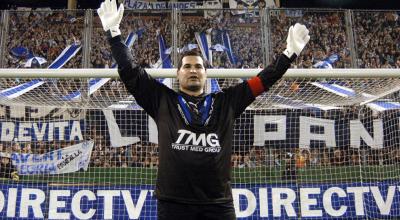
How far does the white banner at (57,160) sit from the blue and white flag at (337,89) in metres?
3.39

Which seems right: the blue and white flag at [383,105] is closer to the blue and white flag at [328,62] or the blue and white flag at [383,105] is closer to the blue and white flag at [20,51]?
the blue and white flag at [328,62]

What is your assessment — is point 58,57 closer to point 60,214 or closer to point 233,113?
point 60,214

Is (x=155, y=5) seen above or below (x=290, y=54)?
above

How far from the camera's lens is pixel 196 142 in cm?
267

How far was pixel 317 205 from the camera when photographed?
6.65 meters

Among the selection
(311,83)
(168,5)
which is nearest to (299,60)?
(168,5)

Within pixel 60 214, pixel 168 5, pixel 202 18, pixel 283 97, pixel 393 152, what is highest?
pixel 168 5

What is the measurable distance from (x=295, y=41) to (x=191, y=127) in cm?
97

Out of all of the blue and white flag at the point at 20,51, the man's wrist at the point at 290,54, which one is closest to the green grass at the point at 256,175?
the man's wrist at the point at 290,54

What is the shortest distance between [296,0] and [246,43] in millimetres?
7159

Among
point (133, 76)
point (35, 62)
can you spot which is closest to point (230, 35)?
point (35, 62)

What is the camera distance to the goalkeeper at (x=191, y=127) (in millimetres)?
2596

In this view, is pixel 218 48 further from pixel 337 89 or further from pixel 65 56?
pixel 337 89

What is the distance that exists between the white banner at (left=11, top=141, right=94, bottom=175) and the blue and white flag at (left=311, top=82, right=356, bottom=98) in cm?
339
